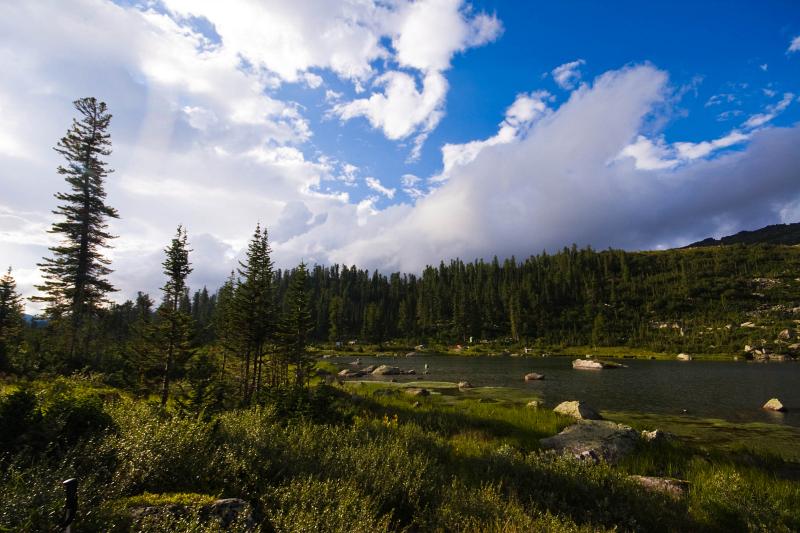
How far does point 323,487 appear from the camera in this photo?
21.2 feet

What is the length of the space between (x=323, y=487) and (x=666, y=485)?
950 cm

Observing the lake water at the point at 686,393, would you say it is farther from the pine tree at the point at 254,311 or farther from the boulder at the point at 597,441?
the pine tree at the point at 254,311

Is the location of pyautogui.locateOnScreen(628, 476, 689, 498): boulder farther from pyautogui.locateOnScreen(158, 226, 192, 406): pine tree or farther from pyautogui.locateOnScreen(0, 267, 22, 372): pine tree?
pyautogui.locateOnScreen(0, 267, 22, 372): pine tree

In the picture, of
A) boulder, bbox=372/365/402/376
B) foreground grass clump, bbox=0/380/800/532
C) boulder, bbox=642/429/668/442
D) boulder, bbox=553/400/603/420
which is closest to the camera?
foreground grass clump, bbox=0/380/800/532

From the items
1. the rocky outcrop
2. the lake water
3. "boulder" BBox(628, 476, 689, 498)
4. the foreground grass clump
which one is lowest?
the rocky outcrop

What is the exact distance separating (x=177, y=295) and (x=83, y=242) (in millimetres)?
15794

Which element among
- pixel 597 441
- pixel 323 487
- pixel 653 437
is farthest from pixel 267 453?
pixel 653 437

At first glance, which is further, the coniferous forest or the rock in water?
the rock in water

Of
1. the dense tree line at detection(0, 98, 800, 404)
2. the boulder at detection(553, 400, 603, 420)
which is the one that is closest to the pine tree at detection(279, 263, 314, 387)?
the dense tree line at detection(0, 98, 800, 404)

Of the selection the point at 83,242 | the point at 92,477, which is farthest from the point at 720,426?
the point at 83,242

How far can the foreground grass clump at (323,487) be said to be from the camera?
5254 mm

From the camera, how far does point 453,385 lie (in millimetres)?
45188

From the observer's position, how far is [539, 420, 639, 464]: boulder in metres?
14.4

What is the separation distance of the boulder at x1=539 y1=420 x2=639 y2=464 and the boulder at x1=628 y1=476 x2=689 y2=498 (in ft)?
9.50
